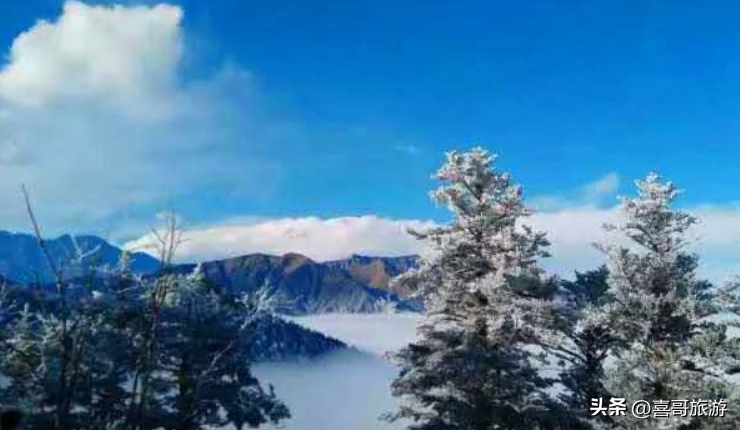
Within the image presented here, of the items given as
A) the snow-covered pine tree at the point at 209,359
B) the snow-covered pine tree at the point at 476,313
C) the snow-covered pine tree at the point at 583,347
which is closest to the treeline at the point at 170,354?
the snow-covered pine tree at the point at 209,359

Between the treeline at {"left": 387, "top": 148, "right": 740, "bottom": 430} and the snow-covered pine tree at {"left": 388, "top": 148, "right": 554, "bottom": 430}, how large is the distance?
41 mm

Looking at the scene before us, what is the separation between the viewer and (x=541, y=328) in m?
20.3

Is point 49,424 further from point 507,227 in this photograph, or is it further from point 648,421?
point 648,421

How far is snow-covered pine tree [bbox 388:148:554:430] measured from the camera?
19.8m

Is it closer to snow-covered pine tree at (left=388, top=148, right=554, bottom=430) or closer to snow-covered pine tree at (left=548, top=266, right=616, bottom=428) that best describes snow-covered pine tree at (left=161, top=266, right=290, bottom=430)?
snow-covered pine tree at (left=388, top=148, right=554, bottom=430)

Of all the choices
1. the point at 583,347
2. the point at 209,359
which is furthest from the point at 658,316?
the point at 209,359

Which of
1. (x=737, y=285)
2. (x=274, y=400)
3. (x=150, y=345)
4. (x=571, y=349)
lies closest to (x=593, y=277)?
(x=571, y=349)

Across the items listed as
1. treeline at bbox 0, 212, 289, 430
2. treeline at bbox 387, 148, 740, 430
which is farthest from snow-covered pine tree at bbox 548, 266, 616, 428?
treeline at bbox 0, 212, 289, 430

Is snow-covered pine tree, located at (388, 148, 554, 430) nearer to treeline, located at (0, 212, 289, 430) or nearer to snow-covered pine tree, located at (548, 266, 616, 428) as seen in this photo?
snow-covered pine tree, located at (548, 266, 616, 428)

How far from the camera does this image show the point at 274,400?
23.0 m

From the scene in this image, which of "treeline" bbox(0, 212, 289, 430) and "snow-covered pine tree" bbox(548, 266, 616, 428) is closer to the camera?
"treeline" bbox(0, 212, 289, 430)

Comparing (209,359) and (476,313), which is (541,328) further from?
(209,359)

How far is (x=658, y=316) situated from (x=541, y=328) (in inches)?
140

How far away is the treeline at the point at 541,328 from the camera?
19578 millimetres
